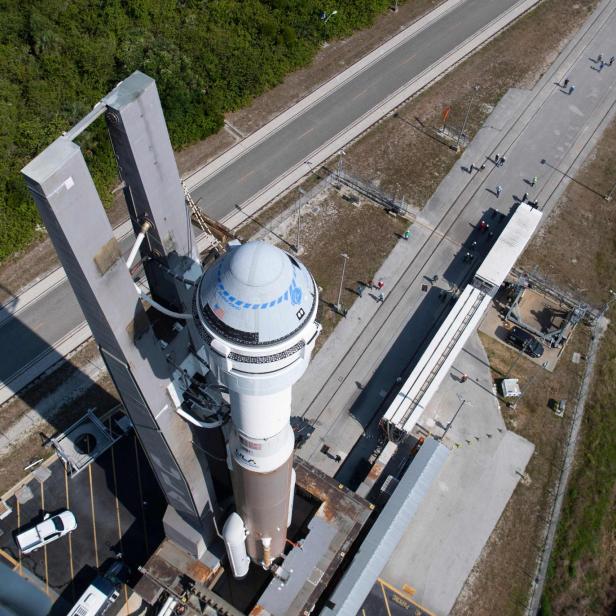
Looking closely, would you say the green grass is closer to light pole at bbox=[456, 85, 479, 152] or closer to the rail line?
the rail line

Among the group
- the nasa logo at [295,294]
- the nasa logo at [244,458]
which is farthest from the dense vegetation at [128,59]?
the nasa logo at [295,294]

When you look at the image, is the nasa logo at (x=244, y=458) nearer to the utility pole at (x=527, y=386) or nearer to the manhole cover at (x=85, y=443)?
the manhole cover at (x=85, y=443)

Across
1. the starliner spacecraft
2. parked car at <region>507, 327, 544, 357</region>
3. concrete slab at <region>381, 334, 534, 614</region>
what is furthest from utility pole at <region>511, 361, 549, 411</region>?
the starliner spacecraft

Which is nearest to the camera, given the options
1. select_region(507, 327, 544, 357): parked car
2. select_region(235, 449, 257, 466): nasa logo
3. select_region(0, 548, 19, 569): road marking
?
select_region(235, 449, 257, 466): nasa logo

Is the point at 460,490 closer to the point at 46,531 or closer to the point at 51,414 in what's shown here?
the point at 46,531

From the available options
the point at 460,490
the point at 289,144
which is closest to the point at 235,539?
the point at 460,490

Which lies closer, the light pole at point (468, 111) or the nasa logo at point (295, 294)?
the nasa logo at point (295, 294)

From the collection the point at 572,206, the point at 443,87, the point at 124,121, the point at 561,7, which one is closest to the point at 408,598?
the point at 124,121
